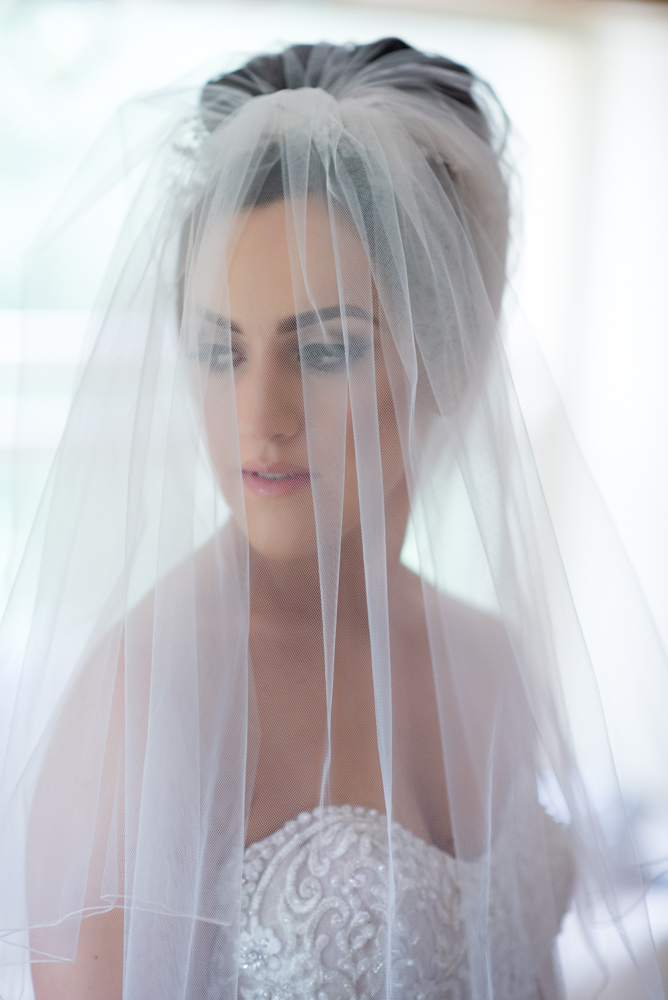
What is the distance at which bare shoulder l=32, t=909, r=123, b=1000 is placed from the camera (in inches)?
25.7

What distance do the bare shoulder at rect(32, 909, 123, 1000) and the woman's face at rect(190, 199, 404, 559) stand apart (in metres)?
0.36

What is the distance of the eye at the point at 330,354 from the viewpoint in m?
0.69

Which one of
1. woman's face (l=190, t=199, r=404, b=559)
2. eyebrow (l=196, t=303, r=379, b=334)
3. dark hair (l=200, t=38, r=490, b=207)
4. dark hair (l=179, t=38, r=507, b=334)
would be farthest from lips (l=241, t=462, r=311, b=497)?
dark hair (l=200, t=38, r=490, b=207)

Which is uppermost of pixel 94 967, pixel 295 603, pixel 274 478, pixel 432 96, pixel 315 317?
pixel 432 96

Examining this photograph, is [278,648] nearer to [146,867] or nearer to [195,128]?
[146,867]

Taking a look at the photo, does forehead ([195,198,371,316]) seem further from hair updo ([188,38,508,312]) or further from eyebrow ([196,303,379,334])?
hair updo ([188,38,508,312])

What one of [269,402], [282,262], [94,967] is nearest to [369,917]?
[94,967]

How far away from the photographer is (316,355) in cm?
69

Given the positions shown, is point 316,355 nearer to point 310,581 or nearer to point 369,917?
point 310,581

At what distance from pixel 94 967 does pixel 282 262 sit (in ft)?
2.17

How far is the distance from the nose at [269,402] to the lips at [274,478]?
0.09ft

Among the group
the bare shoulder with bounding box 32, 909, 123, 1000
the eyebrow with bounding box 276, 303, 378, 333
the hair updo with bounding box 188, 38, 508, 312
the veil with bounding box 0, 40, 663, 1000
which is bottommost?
the bare shoulder with bounding box 32, 909, 123, 1000

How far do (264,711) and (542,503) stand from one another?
1.10ft

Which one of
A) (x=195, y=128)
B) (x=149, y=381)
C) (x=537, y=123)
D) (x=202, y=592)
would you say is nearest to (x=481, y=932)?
(x=202, y=592)
